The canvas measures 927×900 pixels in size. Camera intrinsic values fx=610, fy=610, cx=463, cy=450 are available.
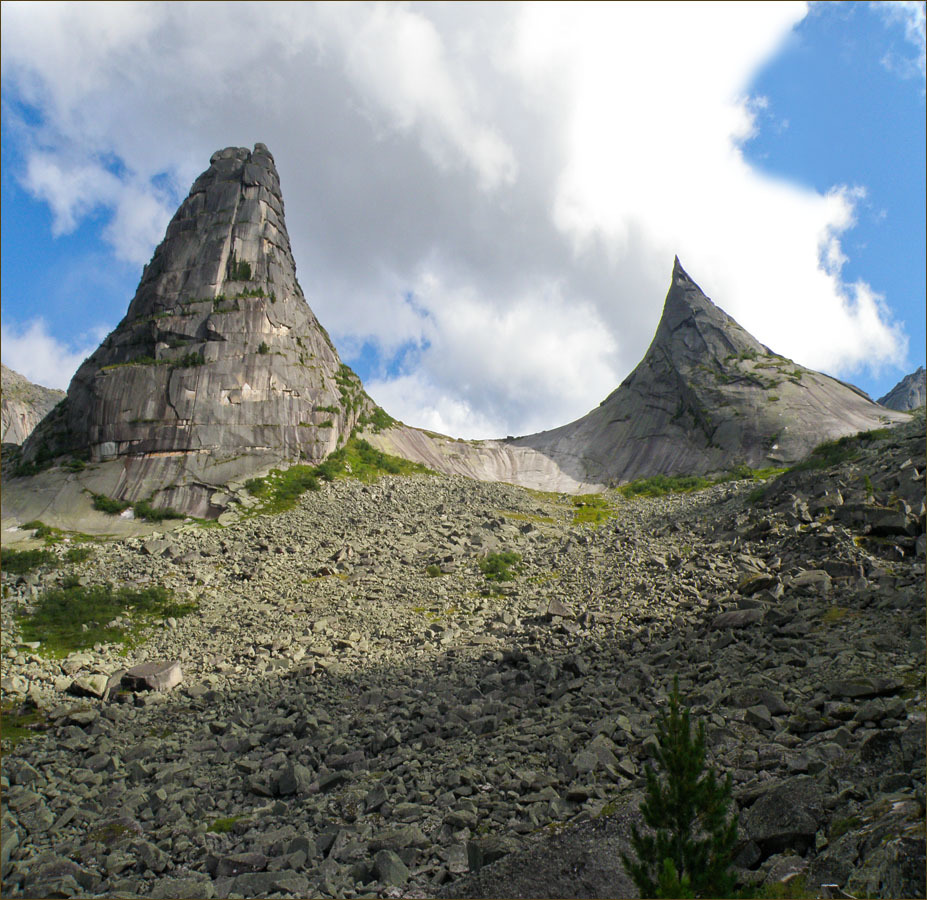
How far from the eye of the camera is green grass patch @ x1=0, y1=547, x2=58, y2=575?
31055 mm

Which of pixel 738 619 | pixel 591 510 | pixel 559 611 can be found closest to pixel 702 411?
pixel 591 510

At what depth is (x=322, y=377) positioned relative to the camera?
6025 cm

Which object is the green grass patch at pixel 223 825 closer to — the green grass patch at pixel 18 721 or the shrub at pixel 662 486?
the green grass patch at pixel 18 721

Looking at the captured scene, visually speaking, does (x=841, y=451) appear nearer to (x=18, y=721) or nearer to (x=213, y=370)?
(x=18, y=721)

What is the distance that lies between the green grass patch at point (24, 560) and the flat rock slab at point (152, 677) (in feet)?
45.7

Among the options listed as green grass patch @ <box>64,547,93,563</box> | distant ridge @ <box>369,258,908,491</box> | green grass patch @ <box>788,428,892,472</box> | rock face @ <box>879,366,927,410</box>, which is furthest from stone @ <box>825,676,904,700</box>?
rock face @ <box>879,366,927,410</box>

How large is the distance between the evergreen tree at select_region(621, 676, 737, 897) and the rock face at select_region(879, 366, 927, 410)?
414 ft

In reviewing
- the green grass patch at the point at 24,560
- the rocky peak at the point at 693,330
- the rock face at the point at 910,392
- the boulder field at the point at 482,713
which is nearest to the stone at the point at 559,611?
the boulder field at the point at 482,713

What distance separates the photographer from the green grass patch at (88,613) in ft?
83.1

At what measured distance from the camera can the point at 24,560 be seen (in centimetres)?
3161

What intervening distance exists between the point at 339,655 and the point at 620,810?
1431cm

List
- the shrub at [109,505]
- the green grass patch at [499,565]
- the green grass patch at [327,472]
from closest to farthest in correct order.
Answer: the green grass patch at [499,565] → the shrub at [109,505] → the green grass patch at [327,472]

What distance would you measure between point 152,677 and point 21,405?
12359 centimetres

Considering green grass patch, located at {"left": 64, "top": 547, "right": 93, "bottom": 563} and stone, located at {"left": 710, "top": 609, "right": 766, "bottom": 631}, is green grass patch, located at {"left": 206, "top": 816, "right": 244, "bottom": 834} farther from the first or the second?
green grass patch, located at {"left": 64, "top": 547, "right": 93, "bottom": 563}
